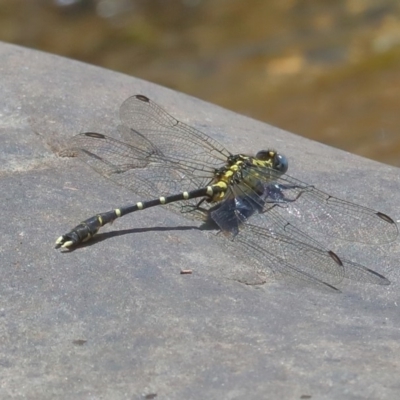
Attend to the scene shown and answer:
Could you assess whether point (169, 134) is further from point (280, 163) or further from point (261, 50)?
point (261, 50)

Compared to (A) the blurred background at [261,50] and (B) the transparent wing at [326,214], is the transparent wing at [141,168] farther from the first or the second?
(A) the blurred background at [261,50]

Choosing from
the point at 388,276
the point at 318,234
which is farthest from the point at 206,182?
the point at 388,276

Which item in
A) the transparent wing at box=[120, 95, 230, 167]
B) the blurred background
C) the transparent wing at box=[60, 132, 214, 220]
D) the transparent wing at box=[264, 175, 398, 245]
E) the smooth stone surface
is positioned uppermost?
the blurred background

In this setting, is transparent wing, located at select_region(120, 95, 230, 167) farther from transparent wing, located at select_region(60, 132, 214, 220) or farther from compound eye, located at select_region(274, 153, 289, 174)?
compound eye, located at select_region(274, 153, 289, 174)

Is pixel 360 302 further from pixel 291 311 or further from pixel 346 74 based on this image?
pixel 346 74

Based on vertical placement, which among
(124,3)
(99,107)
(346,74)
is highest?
(124,3)

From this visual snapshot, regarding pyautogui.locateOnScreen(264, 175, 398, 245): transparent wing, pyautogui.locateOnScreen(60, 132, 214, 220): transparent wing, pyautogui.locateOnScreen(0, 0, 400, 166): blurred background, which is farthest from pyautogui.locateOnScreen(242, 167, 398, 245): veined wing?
pyautogui.locateOnScreen(0, 0, 400, 166): blurred background
